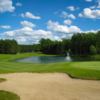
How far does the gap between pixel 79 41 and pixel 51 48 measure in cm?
2556

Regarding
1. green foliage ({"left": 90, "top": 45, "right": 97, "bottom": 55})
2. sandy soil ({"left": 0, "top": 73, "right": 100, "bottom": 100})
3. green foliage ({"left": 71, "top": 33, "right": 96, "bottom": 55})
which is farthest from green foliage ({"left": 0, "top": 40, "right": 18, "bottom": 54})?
sandy soil ({"left": 0, "top": 73, "right": 100, "bottom": 100})

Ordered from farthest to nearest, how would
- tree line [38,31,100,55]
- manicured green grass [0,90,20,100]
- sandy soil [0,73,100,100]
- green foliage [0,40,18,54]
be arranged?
green foliage [0,40,18,54]
tree line [38,31,100,55]
sandy soil [0,73,100,100]
manicured green grass [0,90,20,100]

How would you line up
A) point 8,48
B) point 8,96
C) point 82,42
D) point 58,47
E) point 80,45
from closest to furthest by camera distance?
point 8,96, point 82,42, point 80,45, point 58,47, point 8,48

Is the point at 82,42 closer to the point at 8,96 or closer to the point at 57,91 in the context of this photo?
the point at 57,91

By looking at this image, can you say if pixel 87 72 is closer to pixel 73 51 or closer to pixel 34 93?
pixel 34 93

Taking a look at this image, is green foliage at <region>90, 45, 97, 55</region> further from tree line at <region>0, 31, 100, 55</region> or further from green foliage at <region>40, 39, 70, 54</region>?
green foliage at <region>40, 39, 70, 54</region>

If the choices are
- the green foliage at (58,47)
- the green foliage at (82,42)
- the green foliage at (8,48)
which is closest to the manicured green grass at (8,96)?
the green foliage at (82,42)

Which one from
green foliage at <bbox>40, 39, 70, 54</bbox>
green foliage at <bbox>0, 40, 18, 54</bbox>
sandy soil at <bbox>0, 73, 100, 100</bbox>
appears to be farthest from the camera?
green foliage at <bbox>0, 40, 18, 54</bbox>

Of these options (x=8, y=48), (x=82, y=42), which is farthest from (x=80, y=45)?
(x=8, y=48)

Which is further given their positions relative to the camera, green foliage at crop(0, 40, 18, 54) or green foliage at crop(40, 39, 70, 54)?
green foliage at crop(0, 40, 18, 54)

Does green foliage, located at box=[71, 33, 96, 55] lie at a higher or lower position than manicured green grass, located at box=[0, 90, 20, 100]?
higher

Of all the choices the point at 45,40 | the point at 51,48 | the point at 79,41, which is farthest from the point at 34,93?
the point at 45,40

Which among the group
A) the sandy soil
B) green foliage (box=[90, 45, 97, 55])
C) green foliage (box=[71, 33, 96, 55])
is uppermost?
green foliage (box=[71, 33, 96, 55])

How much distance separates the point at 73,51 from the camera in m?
123
